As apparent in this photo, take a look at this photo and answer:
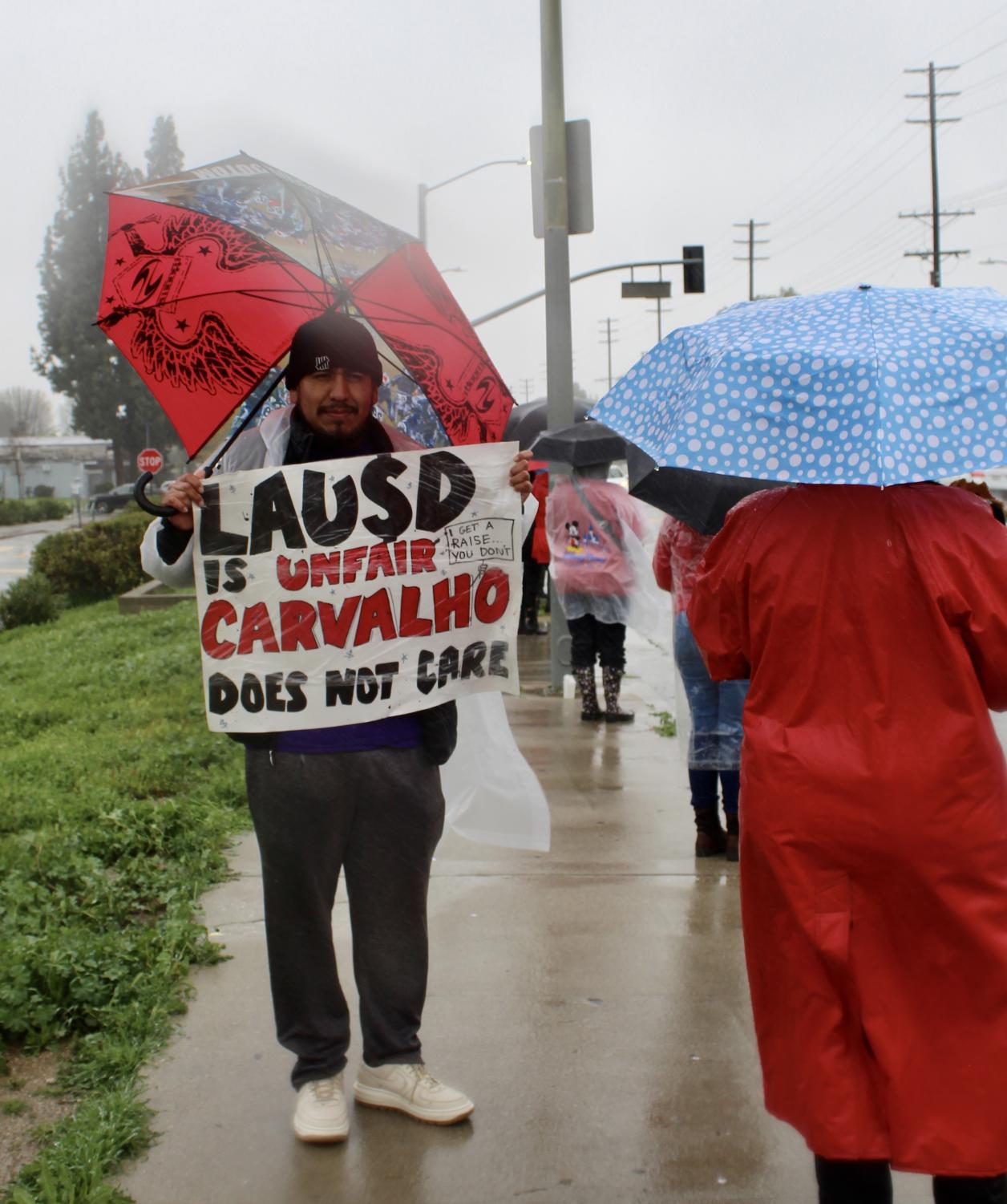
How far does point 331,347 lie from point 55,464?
10086 centimetres

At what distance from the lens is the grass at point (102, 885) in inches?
137

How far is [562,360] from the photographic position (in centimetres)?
1013

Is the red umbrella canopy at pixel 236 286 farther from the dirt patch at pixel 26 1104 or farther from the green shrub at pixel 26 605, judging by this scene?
the green shrub at pixel 26 605

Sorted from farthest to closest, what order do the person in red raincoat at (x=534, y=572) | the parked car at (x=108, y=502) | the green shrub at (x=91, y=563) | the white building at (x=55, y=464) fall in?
the white building at (x=55, y=464)
the parked car at (x=108, y=502)
the green shrub at (x=91, y=563)
the person in red raincoat at (x=534, y=572)

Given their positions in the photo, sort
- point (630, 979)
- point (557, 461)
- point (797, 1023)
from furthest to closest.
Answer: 1. point (557, 461)
2. point (630, 979)
3. point (797, 1023)

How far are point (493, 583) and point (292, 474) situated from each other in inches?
24.1

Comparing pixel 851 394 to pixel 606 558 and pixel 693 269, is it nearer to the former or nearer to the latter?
→ pixel 606 558

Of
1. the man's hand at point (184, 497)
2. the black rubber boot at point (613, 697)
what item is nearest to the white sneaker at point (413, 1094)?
the man's hand at point (184, 497)

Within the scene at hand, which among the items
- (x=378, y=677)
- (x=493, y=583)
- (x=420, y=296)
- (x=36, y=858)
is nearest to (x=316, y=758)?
(x=378, y=677)

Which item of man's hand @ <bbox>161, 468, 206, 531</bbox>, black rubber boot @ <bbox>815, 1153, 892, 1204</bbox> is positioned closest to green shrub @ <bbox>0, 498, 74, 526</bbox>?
man's hand @ <bbox>161, 468, 206, 531</bbox>

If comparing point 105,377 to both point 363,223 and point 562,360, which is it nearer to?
point 562,360

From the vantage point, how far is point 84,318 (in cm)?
6088

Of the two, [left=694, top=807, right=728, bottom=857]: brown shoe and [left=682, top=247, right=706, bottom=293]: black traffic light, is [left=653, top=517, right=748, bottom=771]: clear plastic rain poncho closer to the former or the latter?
[left=694, top=807, right=728, bottom=857]: brown shoe

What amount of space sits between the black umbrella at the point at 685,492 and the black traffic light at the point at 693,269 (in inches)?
499
